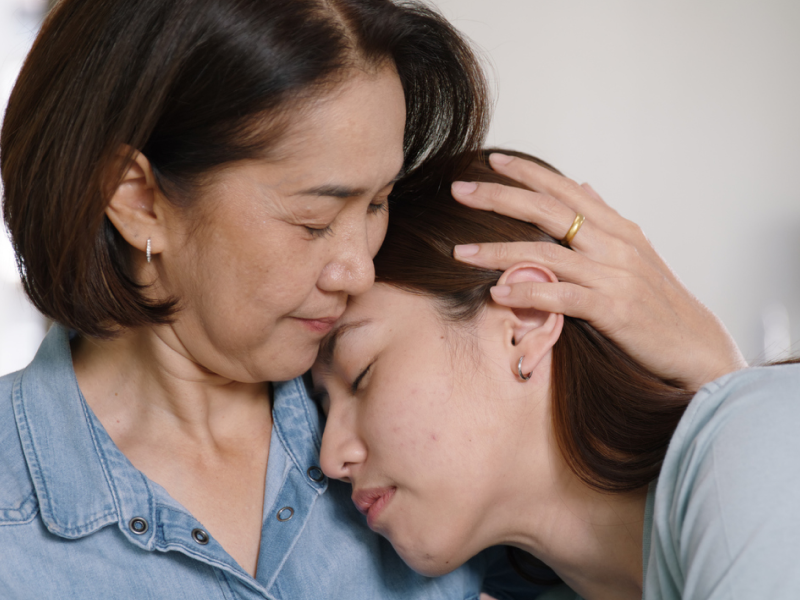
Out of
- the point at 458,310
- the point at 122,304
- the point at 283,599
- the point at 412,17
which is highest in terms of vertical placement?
the point at 412,17

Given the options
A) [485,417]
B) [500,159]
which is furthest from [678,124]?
[485,417]

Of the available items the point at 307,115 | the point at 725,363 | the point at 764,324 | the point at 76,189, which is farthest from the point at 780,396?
the point at 764,324

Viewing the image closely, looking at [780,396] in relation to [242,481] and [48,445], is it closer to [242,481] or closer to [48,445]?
[242,481]

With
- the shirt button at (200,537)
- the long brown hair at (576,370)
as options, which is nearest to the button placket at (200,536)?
the shirt button at (200,537)

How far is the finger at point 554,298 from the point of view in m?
1.07

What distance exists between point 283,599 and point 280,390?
0.35 m

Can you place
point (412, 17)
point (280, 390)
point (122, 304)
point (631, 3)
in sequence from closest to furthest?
1. point (122, 304)
2. point (412, 17)
3. point (280, 390)
4. point (631, 3)

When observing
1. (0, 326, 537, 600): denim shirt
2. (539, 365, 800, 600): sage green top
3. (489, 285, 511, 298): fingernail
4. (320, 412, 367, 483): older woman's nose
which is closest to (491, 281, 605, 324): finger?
(489, 285, 511, 298): fingernail

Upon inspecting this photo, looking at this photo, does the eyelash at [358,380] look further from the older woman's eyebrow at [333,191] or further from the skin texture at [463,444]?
the older woman's eyebrow at [333,191]

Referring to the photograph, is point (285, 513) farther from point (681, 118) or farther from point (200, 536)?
point (681, 118)

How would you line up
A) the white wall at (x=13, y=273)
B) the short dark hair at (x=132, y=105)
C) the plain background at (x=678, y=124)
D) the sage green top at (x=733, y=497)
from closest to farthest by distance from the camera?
the sage green top at (x=733, y=497)
the short dark hair at (x=132, y=105)
the white wall at (x=13, y=273)
the plain background at (x=678, y=124)

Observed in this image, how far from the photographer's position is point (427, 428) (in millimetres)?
1095

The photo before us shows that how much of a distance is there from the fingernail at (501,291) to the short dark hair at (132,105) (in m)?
0.37

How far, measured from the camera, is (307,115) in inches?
35.6
